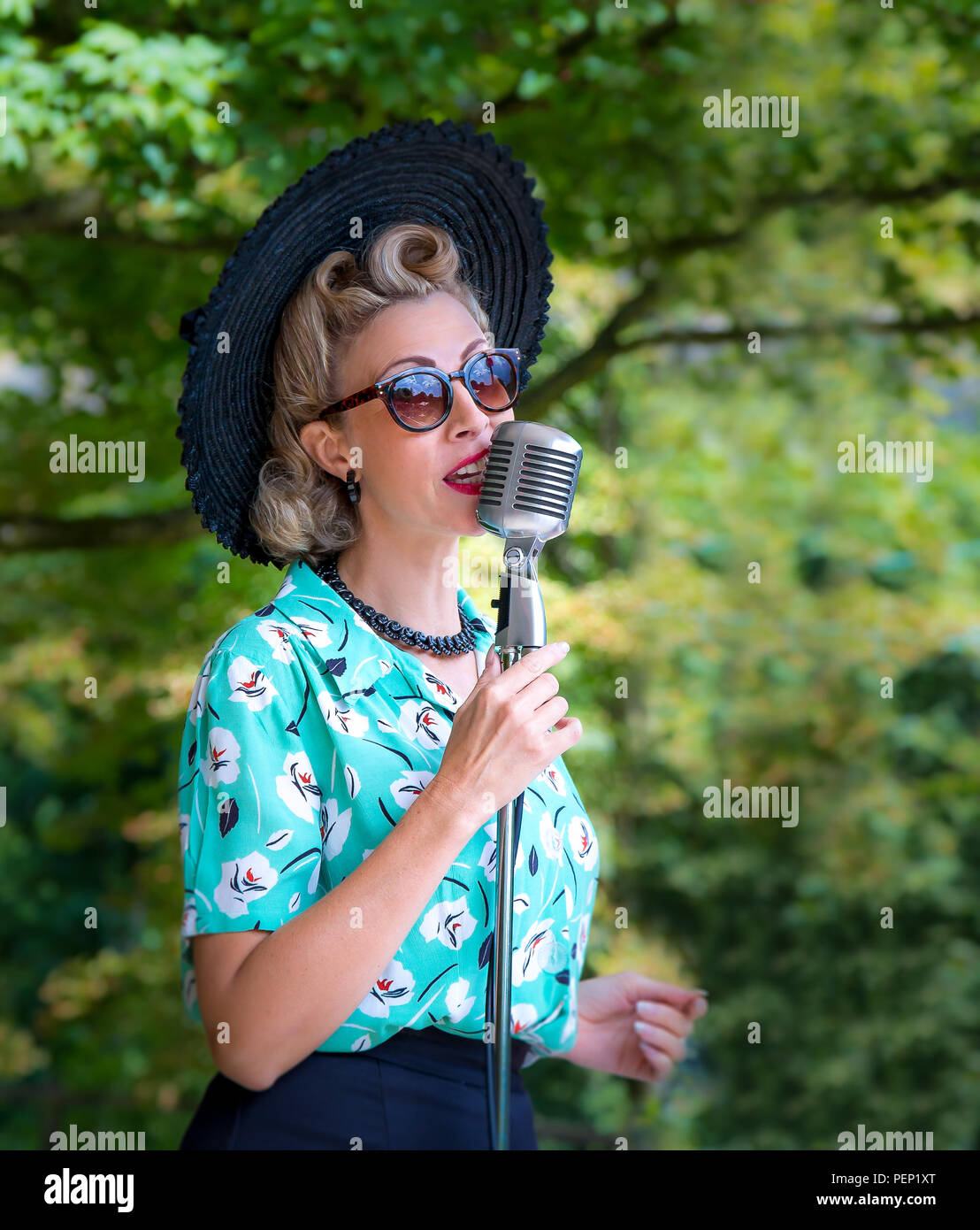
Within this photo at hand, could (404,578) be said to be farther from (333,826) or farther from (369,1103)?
(369,1103)

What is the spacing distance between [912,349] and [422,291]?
3.38 metres

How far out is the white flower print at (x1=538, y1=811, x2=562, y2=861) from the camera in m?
1.55

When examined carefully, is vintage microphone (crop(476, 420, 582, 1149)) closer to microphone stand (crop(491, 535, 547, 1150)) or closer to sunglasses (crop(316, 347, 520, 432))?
microphone stand (crop(491, 535, 547, 1150))

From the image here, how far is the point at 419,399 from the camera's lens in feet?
5.00

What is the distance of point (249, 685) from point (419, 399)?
0.41 metres

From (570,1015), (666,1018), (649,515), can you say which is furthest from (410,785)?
(649,515)

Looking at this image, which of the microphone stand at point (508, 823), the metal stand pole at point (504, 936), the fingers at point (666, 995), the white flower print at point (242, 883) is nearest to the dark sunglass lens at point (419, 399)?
the microphone stand at point (508, 823)

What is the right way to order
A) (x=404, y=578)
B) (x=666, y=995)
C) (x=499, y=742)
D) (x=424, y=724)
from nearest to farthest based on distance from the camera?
(x=499, y=742), (x=424, y=724), (x=404, y=578), (x=666, y=995)

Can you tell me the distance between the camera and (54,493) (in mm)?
4629

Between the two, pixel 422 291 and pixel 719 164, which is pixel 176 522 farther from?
pixel 422 291

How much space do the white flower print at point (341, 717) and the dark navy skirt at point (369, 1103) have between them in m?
0.37

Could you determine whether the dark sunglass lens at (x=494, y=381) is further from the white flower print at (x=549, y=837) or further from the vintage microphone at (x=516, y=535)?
the white flower print at (x=549, y=837)

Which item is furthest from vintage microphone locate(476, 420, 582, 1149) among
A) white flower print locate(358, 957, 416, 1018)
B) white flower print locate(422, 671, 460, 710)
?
white flower print locate(422, 671, 460, 710)
